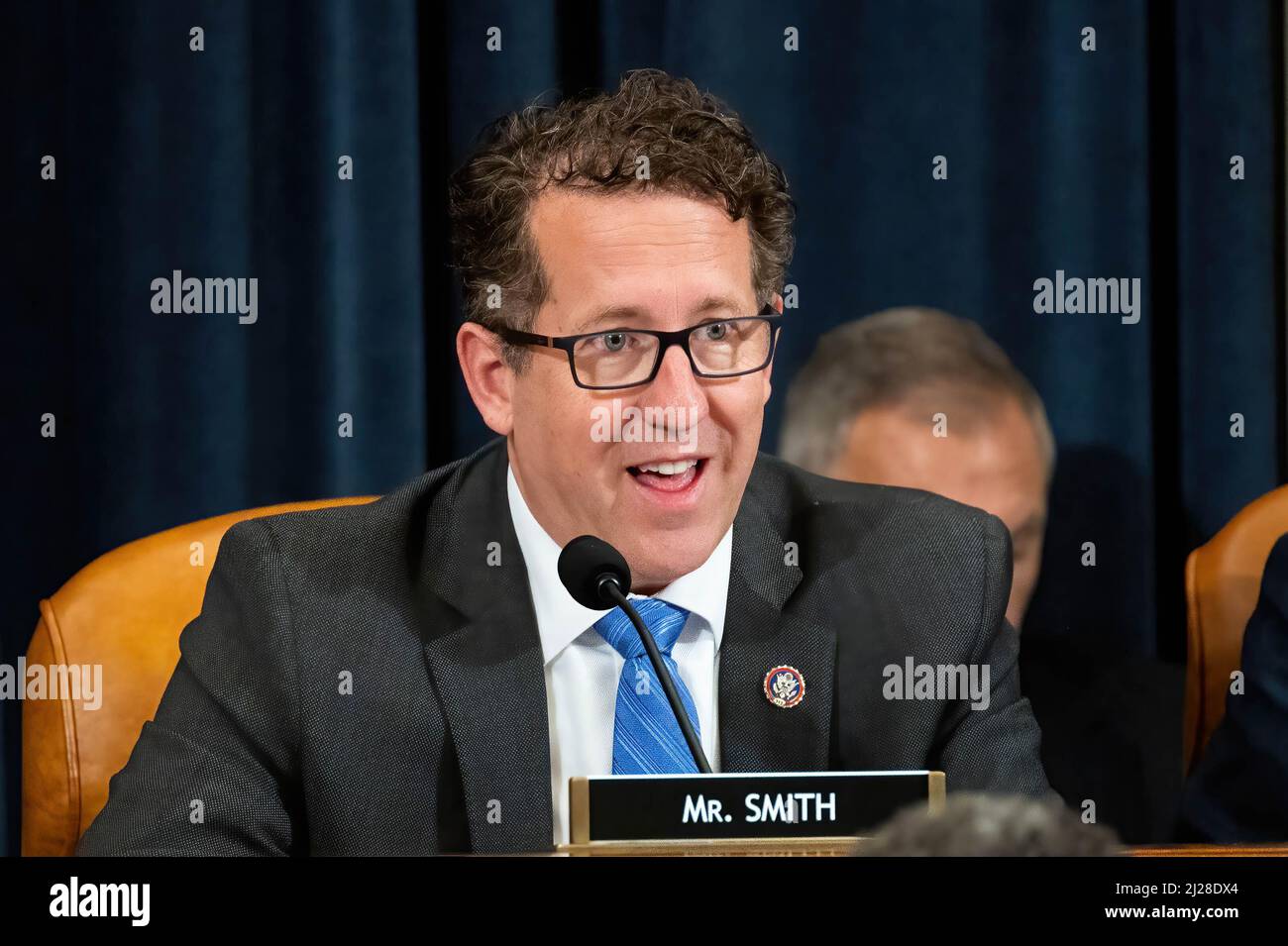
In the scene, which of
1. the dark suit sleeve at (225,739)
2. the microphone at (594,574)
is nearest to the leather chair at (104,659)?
the dark suit sleeve at (225,739)

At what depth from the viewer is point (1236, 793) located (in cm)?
151

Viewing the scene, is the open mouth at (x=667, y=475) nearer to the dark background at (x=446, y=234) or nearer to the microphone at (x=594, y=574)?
the microphone at (x=594, y=574)

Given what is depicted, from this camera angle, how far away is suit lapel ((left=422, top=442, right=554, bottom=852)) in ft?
4.59

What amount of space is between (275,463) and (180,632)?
40cm

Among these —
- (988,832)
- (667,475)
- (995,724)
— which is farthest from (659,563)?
(988,832)

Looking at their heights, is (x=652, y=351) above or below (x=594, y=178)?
below

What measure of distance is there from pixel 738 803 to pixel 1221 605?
3.13 ft

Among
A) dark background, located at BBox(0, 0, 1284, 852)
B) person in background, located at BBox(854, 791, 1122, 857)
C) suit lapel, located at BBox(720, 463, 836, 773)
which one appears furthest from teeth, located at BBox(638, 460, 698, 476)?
person in background, located at BBox(854, 791, 1122, 857)

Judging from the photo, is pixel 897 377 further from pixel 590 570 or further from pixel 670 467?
pixel 590 570

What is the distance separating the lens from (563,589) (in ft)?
4.91

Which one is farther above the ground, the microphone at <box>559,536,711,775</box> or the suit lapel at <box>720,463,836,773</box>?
the microphone at <box>559,536,711,775</box>

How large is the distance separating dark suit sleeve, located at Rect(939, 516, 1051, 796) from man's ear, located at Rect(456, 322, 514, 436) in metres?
0.54

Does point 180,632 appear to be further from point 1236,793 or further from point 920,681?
point 1236,793

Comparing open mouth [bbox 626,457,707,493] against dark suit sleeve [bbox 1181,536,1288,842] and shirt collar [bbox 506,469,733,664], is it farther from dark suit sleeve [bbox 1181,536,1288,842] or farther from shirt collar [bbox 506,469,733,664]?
dark suit sleeve [bbox 1181,536,1288,842]
